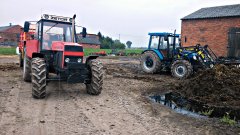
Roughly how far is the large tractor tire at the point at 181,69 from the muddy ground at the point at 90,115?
357cm

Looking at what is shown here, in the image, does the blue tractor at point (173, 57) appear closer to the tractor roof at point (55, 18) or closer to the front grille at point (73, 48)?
the tractor roof at point (55, 18)

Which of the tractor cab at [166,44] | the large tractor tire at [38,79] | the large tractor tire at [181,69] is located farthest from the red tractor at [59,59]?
the tractor cab at [166,44]

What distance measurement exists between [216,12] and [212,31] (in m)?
1.78

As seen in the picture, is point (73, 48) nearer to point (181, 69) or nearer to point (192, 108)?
point (192, 108)

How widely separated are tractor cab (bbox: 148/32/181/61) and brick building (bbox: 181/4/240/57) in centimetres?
750

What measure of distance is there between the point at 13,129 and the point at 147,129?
2.75 metres

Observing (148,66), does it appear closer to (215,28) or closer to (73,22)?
(73,22)

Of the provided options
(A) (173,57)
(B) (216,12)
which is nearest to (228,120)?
(A) (173,57)

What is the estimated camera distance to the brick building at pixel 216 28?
66.8 feet

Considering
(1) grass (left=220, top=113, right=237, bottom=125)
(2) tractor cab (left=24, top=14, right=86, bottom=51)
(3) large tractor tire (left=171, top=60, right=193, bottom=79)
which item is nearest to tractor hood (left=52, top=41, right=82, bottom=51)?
(2) tractor cab (left=24, top=14, right=86, bottom=51)

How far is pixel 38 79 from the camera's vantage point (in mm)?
7934

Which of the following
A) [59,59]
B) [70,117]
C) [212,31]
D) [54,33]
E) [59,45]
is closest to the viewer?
[70,117]

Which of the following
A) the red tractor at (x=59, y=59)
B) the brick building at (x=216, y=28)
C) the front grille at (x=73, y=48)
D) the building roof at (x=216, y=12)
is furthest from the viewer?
the building roof at (x=216, y=12)

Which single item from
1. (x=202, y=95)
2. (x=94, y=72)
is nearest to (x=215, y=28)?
(x=202, y=95)
